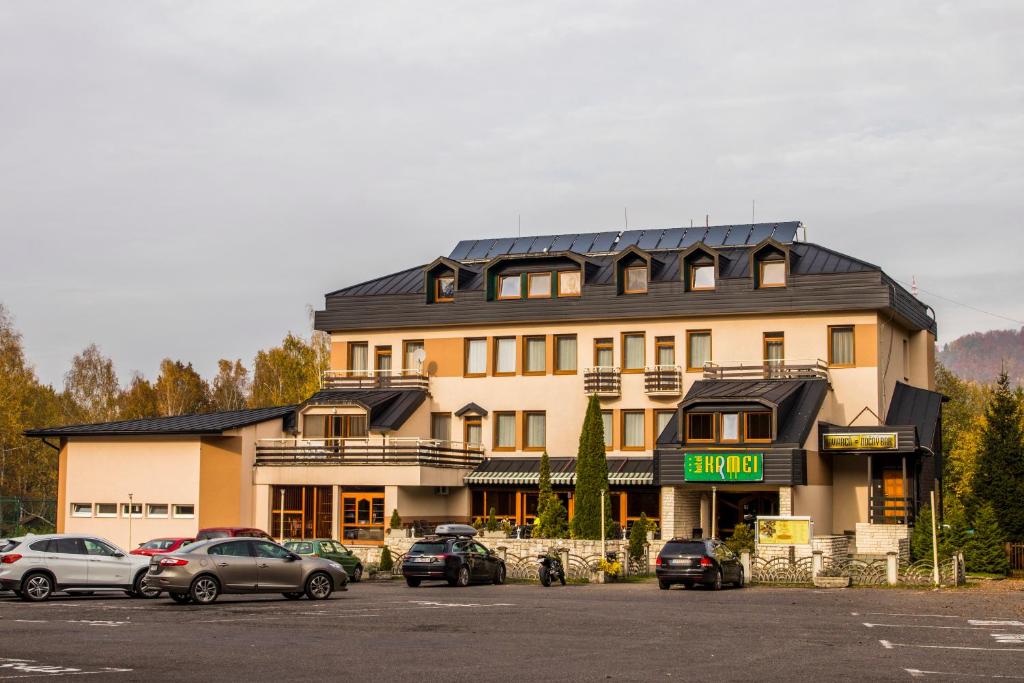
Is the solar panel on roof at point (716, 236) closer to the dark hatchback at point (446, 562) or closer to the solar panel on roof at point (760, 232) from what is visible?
the solar panel on roof at point (760, 232)

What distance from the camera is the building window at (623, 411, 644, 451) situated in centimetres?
5425

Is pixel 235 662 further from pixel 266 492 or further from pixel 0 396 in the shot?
pixel 0 396

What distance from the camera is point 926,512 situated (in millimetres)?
44125

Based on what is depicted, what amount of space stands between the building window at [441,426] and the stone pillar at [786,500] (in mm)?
16001

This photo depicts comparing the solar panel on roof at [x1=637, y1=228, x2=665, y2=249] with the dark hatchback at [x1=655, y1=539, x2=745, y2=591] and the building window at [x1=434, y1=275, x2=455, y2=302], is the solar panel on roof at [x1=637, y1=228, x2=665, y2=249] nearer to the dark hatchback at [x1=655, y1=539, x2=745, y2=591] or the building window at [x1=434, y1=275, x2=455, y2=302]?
the building window at [x1=434, y1=275, x2=455, y2=302]

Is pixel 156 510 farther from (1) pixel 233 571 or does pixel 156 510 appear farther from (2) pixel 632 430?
(1) pixel 233 571

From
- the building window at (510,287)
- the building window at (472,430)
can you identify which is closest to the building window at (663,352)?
the building window at (510,287)

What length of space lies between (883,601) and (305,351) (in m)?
65.6

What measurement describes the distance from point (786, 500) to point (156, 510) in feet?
79.8

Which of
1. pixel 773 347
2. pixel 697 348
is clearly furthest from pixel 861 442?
pixel 697 348

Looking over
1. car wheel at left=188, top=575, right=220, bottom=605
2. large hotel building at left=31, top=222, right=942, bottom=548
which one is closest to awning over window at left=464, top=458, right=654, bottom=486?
large hotel building at left=31, top=222, right=942, bottom=548

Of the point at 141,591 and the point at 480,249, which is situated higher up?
the point at 480,249

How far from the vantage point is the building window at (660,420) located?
53719mm

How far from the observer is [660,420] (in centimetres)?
5391
